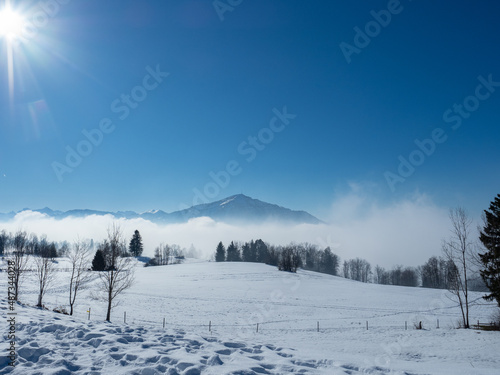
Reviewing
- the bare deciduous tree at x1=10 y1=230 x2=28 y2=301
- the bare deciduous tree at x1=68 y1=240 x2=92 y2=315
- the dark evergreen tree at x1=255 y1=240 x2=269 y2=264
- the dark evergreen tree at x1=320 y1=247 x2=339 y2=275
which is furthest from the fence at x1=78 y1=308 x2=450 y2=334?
the dark evergreen tree at x1=320 y1=247 x2=339 y2=275

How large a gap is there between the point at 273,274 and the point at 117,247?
2528 inches

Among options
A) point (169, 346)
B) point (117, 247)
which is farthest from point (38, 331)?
point (117, 247)

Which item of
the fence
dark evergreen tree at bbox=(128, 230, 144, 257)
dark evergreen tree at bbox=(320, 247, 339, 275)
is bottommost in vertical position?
dark evergreen tree at bbox=(320, 247, 339, 275)

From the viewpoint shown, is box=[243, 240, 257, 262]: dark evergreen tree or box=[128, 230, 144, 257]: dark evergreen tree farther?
box=[243, 240, 257, 262]: dark evergreen tree

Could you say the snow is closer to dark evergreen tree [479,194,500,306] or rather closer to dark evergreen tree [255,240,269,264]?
dark evergreen tree [479,194,500,306]

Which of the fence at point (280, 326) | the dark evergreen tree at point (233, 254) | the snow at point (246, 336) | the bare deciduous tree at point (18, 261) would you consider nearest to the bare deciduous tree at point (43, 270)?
the bare deciduous tree at point (18, 261)

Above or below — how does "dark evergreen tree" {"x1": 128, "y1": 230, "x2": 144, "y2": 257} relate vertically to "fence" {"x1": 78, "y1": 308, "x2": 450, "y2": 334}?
above

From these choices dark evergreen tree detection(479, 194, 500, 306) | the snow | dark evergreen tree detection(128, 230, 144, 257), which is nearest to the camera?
the snow

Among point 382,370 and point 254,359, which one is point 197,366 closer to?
point 254,359

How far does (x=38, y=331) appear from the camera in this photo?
836 centimetres

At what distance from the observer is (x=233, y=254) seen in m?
136

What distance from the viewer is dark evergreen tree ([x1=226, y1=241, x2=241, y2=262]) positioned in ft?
445

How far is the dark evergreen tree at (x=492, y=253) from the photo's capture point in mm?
23641

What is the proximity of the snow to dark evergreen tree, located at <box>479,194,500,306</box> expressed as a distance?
3.94 meters
